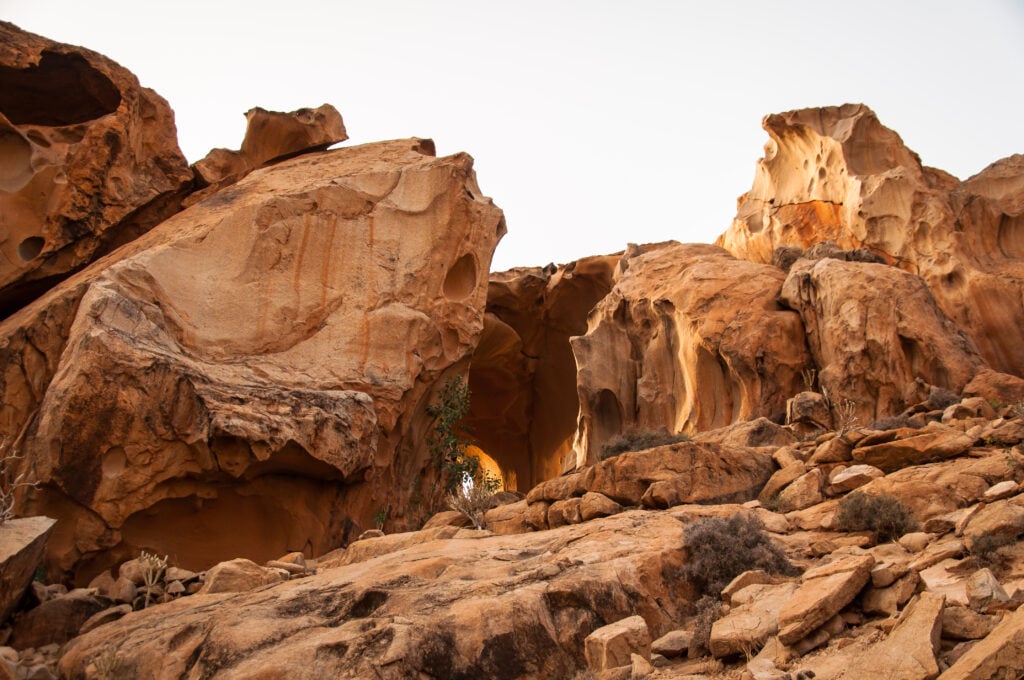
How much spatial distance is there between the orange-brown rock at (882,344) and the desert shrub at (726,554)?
9.40 metres

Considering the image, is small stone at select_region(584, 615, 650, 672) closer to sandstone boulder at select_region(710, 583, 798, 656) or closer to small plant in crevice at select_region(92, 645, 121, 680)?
sandstone boulder at select_region(710, 583, 798, 656)

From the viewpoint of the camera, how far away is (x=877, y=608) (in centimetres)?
614

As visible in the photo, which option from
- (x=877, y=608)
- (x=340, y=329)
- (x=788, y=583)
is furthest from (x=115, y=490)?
(x=877, y=608)

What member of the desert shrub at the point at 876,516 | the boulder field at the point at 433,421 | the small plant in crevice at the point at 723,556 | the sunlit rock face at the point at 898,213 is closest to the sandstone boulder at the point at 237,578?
the boulder field at the point at 433,421

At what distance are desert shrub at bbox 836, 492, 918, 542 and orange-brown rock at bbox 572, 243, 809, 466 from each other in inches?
406

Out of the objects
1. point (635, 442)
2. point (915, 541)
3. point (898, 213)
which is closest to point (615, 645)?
point (915, 541)

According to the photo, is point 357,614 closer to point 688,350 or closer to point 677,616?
point 677,616

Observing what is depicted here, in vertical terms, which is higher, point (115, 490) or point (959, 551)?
point (115, 490)

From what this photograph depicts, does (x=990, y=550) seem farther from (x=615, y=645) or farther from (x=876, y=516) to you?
(x=615, y=645)

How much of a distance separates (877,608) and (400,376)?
10930 mm

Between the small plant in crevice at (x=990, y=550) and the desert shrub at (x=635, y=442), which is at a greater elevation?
the desert shrub at (x=635, y=442)

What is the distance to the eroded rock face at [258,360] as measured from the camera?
1230cm

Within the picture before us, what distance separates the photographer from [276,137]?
888 inches

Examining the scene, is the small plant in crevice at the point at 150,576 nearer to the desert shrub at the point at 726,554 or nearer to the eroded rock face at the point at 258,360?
the eroded rock face at the point at 258,360
